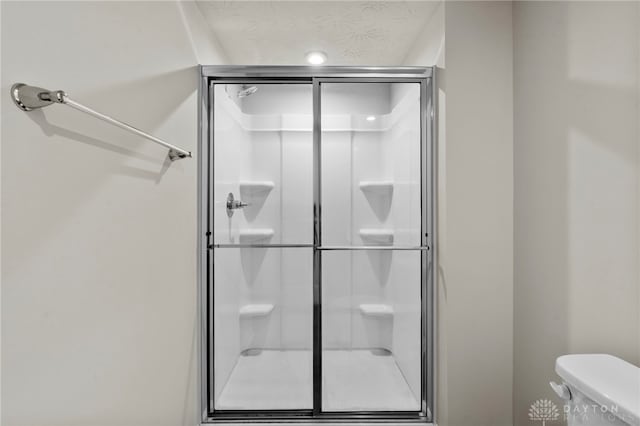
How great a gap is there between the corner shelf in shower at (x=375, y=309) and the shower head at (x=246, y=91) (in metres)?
1.33

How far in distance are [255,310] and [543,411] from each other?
1.46 meters

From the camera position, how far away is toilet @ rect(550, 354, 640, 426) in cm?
88

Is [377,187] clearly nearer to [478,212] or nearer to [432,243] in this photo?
[432,243]

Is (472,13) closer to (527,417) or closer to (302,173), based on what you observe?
(302,173)

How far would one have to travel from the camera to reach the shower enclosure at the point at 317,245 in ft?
6.44

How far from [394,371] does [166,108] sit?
1778 mm

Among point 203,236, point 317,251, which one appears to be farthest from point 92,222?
point 317,251

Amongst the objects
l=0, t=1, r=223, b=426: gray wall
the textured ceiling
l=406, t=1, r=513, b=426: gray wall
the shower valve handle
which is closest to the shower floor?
l=406, t=1, r=513, b=426: gray wall

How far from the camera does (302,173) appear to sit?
1981 millimetres

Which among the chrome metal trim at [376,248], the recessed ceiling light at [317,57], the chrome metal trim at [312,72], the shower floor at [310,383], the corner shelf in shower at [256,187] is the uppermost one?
the recessed ceiling light at [317,57]

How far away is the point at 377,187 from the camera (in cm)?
197

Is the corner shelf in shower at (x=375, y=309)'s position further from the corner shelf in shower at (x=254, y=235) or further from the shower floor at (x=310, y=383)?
the corner shelf in shower at (x=254, y=235)

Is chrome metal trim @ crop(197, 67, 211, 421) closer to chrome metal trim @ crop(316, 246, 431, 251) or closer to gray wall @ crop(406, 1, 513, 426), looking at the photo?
chrome metal trim @ crop(316, 246, 431, 251)

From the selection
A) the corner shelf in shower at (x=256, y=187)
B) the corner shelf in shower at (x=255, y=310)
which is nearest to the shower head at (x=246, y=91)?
the corner shelf in shower at (x=256, y=187)
